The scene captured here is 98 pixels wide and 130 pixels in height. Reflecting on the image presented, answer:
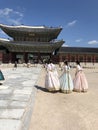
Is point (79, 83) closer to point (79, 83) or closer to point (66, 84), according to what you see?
point (79, 83)

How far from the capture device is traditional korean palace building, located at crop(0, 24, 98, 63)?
42125mm

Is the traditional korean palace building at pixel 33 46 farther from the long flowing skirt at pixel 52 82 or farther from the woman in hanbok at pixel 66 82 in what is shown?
the woman in hanbok at pixel 66 82

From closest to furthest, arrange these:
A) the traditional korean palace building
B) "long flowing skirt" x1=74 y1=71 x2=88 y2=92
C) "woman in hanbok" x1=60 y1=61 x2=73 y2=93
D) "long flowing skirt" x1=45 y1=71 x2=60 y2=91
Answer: "woman in hanbok" x1=60 y1=61 x2=73 y2=93 → "long flowing skirt" x1=45 y1=71 x2=60 y2=91 → "long flowing skirt" x1=74 y1=71 x2=88 y2=92 → the traditional korean palace building

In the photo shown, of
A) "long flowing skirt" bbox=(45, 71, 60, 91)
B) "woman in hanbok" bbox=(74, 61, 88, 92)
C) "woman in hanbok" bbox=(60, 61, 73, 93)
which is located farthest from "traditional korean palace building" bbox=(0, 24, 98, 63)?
"woman in hanbok" bbox=(60, 61, 73, 93)

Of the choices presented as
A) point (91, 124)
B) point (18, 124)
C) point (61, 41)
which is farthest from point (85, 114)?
point (61, 41)

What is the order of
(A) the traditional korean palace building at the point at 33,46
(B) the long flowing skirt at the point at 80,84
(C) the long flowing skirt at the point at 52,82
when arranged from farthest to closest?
(A) the traditional korean palace building at the point at 33,46 < (B) the long flowing skirt at the point at 80,84 < (C) the long flowing skirt at the point at 52,82

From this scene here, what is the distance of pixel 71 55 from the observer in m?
45.8

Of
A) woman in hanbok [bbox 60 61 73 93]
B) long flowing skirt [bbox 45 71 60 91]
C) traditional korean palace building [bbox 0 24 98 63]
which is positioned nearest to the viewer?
woman in hanbok [bbox 60 61 73 93]

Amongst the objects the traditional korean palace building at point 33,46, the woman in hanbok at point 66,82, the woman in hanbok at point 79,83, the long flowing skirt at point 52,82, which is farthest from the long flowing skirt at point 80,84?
the traditional korean palace building at point 33,46

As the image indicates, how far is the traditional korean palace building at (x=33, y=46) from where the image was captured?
138 ft

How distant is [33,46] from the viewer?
42281 millimetres

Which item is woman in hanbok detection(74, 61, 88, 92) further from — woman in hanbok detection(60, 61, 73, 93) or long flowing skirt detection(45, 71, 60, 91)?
long flowing skirt detection(45, 71, 60, 91)

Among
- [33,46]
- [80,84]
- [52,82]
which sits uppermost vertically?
[33,46]

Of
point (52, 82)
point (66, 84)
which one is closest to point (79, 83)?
point (66, 84)
